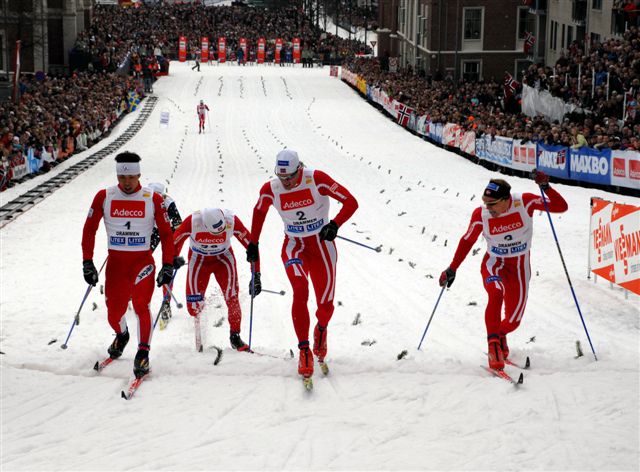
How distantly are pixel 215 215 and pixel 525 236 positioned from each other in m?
3.29

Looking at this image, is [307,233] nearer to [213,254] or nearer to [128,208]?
[213,254]

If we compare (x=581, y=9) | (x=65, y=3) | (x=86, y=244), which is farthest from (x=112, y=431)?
(x=65, y=3)

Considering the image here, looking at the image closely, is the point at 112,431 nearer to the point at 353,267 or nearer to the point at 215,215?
the point at 215,215

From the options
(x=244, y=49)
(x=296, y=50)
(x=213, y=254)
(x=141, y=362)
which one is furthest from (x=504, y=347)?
(x=296, y=50)

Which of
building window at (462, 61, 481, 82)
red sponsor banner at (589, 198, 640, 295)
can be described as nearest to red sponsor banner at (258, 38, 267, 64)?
building window at (462, 61, 481, 82)

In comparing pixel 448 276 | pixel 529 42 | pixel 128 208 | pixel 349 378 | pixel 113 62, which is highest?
pixel 529 42

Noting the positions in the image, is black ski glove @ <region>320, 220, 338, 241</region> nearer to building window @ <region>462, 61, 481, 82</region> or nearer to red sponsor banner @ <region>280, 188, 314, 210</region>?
red sponsor banner @ <region>280, 188, 314, 210</region>

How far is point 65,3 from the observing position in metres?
66.9

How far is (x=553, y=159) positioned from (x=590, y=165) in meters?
1.91

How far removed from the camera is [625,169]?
23.8 meters

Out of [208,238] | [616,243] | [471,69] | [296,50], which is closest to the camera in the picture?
[208,238]

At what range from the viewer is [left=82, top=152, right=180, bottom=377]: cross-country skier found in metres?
9.54

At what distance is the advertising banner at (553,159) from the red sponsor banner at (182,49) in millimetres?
60108

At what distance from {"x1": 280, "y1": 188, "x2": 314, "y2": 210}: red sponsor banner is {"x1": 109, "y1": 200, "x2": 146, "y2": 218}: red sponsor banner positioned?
4.64ft
